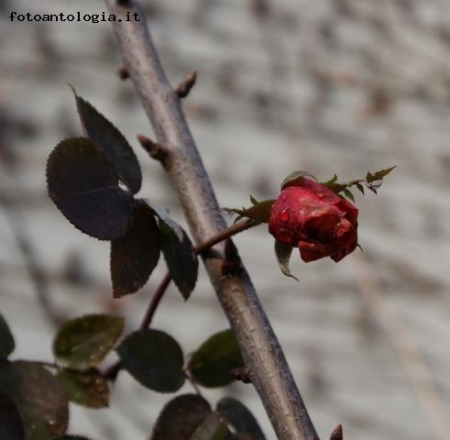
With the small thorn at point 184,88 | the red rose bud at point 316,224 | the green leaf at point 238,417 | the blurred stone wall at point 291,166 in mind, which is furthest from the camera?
the blurred stone wall at point 291,166

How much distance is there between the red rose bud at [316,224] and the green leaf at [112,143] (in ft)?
0.33

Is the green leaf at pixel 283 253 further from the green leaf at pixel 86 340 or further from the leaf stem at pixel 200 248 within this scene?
the green leaf at pixel 86 340

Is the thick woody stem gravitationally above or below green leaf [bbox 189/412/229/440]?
above

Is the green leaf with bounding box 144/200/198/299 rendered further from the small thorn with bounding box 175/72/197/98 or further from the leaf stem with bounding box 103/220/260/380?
the small thorn with bounding box 175/72/197/98

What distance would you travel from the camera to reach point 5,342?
523mm

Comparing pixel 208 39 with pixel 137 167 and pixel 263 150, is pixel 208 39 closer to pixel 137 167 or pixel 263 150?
pixel 263 150

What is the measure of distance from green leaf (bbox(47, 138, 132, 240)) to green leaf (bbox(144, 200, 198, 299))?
2 centimetres

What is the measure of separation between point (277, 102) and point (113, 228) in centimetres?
210

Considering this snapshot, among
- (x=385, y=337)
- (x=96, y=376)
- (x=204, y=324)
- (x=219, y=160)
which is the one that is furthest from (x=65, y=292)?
(x=96, y=376)

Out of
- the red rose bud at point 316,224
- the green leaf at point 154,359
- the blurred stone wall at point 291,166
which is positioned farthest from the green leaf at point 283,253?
the blurred stone wall at point 291,166

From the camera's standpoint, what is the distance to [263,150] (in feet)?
8.05

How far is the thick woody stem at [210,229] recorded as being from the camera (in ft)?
1.54

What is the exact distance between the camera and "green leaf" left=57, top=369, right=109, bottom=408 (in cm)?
56

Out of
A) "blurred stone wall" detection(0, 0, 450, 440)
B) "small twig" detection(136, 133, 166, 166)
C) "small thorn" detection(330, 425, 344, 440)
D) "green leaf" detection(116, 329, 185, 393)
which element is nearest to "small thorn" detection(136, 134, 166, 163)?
"small twig" detection(136, 133, 166, 166)
